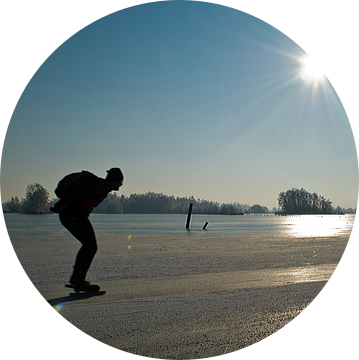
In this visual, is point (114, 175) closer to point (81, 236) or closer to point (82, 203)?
point (82, 203)

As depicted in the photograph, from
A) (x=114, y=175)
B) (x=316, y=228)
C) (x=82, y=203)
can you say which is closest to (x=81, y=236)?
(x=82, y=203)

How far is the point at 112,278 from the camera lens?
6414 millimetres

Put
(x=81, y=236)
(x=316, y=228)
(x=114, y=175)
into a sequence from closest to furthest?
(x=114, y=175), (x=81, y=236), (x=316, y=228)

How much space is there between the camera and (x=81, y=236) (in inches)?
67.2

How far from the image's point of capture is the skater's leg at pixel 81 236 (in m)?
1.69

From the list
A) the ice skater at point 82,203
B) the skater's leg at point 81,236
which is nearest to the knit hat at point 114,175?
the ice skater at point 82,203

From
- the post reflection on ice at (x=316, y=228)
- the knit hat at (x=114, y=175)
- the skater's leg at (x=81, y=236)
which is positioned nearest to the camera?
the knit hat at (x=114, y=175)

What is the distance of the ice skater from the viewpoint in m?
1.61

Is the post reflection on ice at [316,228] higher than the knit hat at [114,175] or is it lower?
lower

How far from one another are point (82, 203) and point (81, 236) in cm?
20

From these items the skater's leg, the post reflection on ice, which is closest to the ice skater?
the skater's leg

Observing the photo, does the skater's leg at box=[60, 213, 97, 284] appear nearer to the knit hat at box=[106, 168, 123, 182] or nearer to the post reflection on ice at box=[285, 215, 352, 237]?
the knit hat at box=[106, 168, 123, 182]

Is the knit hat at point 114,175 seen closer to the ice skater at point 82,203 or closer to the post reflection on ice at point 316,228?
the ice skater at point 82,203

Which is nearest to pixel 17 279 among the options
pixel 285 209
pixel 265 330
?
pixel 265 330
